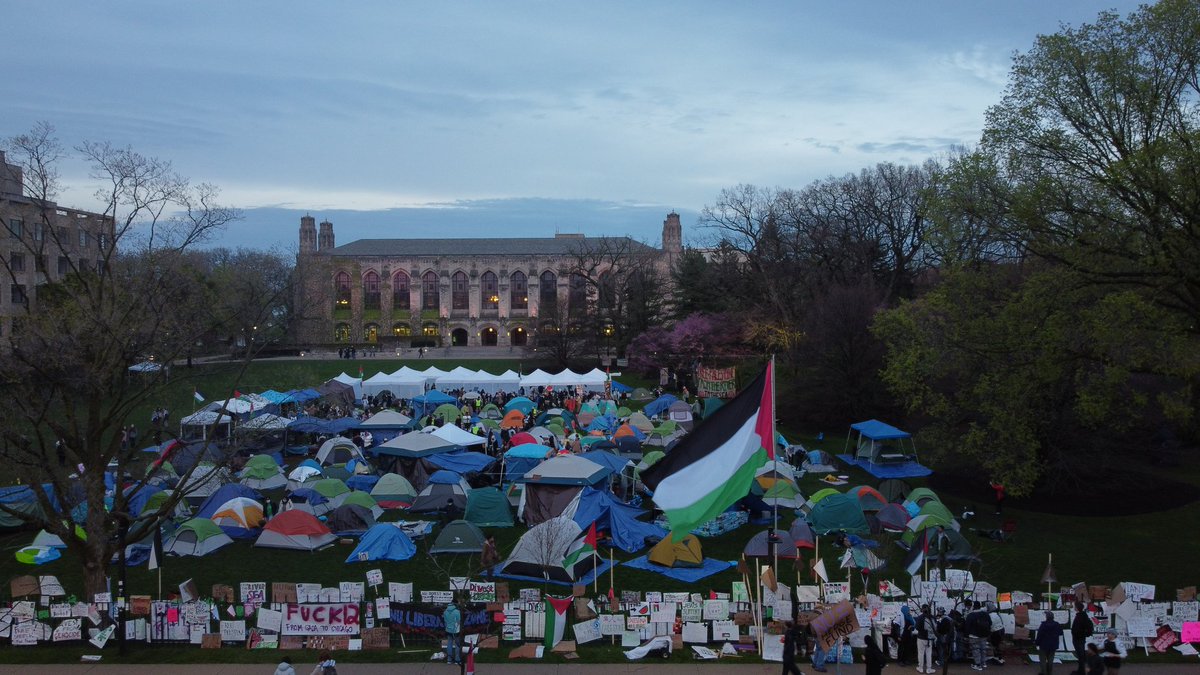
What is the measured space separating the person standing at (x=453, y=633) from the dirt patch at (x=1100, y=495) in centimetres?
1574

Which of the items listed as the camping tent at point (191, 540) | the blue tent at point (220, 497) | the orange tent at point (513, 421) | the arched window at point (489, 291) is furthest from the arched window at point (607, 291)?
the camping tent at point (191, 540)

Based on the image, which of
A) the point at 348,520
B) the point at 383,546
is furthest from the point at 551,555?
the point at 348,520

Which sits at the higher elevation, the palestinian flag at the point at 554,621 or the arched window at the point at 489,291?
the arched window at the point at 489,291

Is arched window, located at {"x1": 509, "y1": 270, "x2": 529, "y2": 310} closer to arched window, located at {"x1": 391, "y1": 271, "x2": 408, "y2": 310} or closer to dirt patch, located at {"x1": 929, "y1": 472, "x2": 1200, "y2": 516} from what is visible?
arched window, located at {"x1": 391, "y1": 271, "x2": 408, "y2": 310}

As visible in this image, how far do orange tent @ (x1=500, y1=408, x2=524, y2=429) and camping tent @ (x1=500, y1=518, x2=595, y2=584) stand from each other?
Answer: 1596 centimetres

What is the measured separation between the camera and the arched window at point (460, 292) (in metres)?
84.6

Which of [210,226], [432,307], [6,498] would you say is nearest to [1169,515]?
[210,226]

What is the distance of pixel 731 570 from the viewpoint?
16.3 meters

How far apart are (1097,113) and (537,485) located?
13.5 m

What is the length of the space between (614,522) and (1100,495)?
47.0 ft

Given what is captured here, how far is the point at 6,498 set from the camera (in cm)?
1927

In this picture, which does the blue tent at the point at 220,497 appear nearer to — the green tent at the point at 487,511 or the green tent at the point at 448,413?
the green tent at the point at 487,511

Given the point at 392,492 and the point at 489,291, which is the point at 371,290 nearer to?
the point at 489,291

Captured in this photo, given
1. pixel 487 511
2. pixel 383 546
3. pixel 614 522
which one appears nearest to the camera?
pixel 383 546
